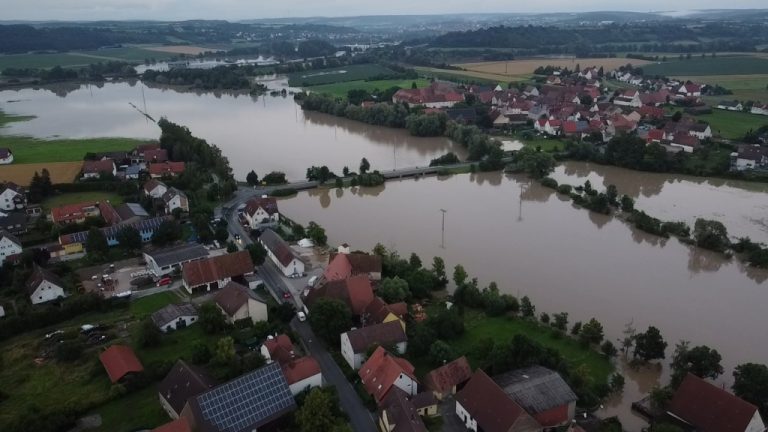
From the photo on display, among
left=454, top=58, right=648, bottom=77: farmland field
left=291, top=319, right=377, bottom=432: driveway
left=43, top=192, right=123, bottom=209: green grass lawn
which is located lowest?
left=291, top=319, right=377, bottom=432: driveway

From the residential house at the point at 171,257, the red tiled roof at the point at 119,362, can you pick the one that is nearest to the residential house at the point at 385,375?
the red tiled roof at the point at 119,362

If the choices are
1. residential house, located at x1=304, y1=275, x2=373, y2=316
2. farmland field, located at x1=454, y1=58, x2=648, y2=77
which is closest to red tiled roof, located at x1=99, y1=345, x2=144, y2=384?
residential house, located at x1=304, y1=275, x2=373, y2=316

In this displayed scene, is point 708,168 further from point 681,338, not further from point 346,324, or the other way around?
point 346,324

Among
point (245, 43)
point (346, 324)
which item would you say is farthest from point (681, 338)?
point (245, 43)

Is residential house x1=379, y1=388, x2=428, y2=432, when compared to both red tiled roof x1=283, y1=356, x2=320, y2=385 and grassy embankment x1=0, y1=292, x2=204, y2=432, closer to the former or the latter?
red tiled roof x1=283, y1=356, x2=320, y2=385

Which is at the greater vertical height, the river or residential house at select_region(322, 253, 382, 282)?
residential house at select_region(322, 253, 382, 282)

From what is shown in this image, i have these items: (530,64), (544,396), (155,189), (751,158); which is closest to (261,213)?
(155,189)

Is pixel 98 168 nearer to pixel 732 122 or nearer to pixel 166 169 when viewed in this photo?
pixel 166 169
